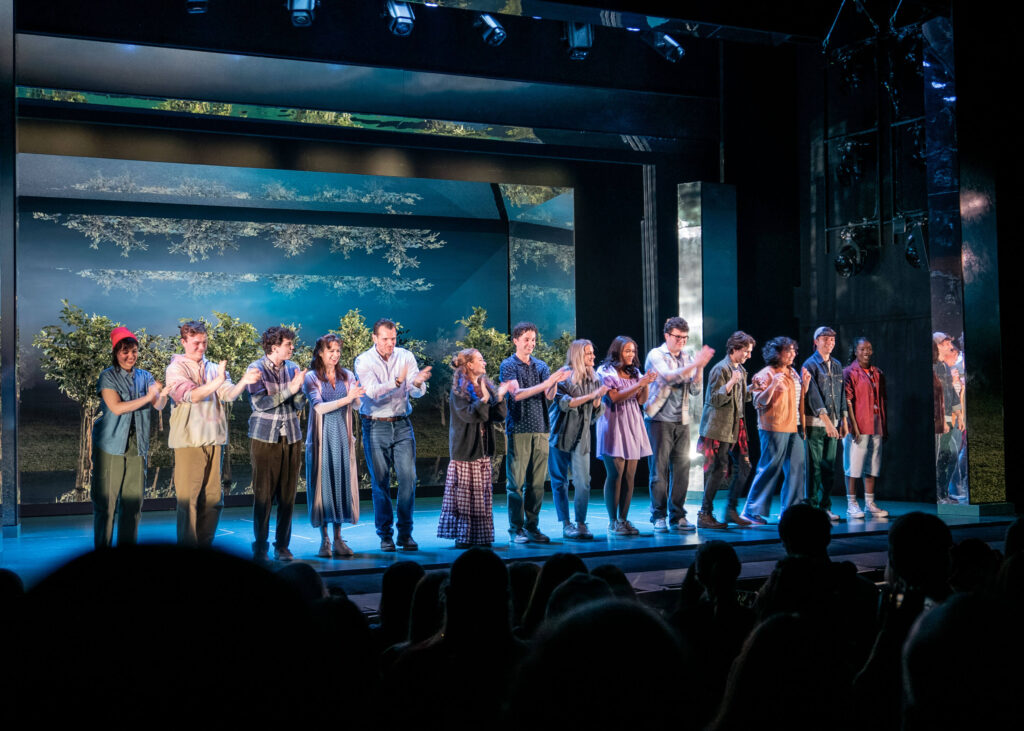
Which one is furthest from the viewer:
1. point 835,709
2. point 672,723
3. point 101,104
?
point 101,104

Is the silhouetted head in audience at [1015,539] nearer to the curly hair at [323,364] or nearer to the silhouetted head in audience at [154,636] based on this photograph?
the silhouetted head in audience at [154,636]

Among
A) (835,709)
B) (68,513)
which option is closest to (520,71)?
(68,513)

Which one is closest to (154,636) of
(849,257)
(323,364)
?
(323,364)

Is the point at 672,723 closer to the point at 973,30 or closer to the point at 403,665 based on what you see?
the point at 403,665

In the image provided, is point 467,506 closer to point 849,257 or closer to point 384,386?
point 384,386

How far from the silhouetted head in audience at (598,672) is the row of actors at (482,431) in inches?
195

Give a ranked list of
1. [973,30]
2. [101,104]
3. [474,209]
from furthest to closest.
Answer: [474,209] → [101,104] → [973,30]

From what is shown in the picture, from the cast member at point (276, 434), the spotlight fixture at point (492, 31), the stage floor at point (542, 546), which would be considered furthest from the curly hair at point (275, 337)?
the spotlight fixture at point (492, 31)

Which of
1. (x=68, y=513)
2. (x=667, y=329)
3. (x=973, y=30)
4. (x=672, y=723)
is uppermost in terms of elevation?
(x=973, y=30)

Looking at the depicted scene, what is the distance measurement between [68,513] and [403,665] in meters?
8.37

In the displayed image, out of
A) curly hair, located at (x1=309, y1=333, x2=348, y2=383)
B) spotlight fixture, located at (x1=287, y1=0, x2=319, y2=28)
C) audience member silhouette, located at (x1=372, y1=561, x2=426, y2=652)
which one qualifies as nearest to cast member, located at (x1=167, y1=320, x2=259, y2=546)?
curly hair, located at (x1=309, y1=333, x2=348, y2=383)

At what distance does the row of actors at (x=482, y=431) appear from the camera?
584 cm

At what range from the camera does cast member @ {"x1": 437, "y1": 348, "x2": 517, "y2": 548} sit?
6531mm

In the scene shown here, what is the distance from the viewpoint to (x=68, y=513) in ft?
30.5
